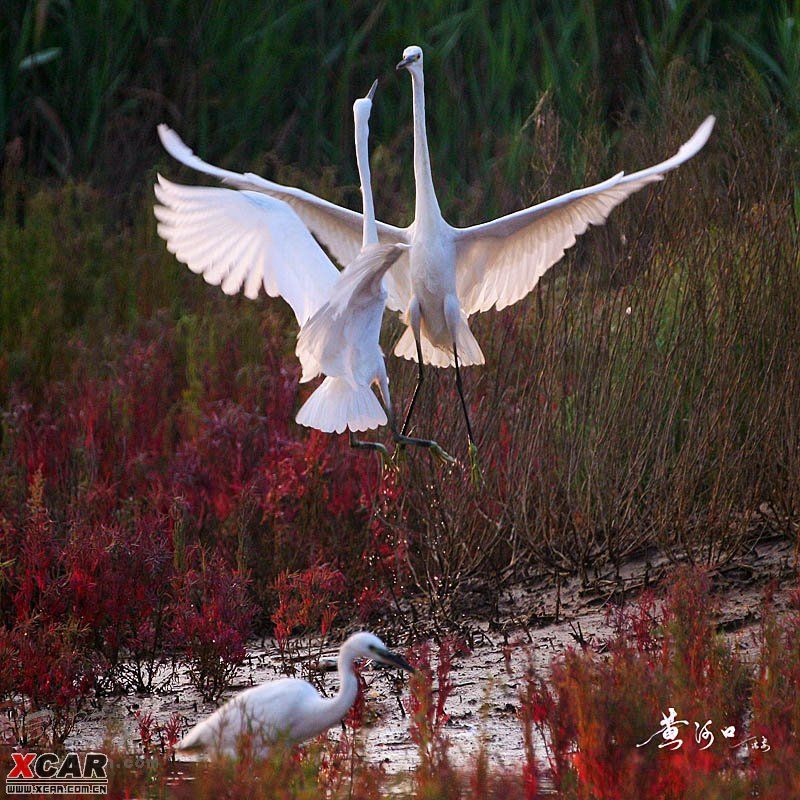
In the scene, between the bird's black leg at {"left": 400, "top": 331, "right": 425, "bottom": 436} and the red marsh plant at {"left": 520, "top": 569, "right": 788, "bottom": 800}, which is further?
the bird's black leg at {"left": 400, "top": 331, "right": 425, "bottom": 436}

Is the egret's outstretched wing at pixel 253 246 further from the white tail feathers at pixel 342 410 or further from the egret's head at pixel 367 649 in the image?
the egret's head at pixel 367 649

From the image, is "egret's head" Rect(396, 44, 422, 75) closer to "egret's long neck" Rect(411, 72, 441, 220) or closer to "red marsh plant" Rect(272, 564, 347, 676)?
"egret's long neck" Rect(411, 72, 441, 220)

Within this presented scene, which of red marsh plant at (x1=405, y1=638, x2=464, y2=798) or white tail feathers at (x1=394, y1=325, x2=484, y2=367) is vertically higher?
white tail feathers at (x1=394, y1=325, x2=484, y2=367)

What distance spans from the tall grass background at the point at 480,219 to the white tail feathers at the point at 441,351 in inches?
5.5

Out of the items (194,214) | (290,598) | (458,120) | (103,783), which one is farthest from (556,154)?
(458,120)

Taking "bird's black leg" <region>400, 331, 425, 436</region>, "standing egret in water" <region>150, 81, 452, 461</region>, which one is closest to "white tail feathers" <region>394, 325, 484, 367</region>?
"bird's black leg" <region>400, 331, 425, 436</region>

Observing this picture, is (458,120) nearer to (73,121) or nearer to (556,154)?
(73,121)

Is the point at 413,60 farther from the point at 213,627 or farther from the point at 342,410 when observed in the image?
the point at 213,627

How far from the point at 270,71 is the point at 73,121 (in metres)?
1.46

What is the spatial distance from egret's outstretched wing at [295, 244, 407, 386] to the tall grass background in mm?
675

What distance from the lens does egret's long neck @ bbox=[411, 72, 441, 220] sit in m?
4.73

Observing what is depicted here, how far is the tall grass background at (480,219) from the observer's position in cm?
483

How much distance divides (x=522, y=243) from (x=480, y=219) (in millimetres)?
3266
